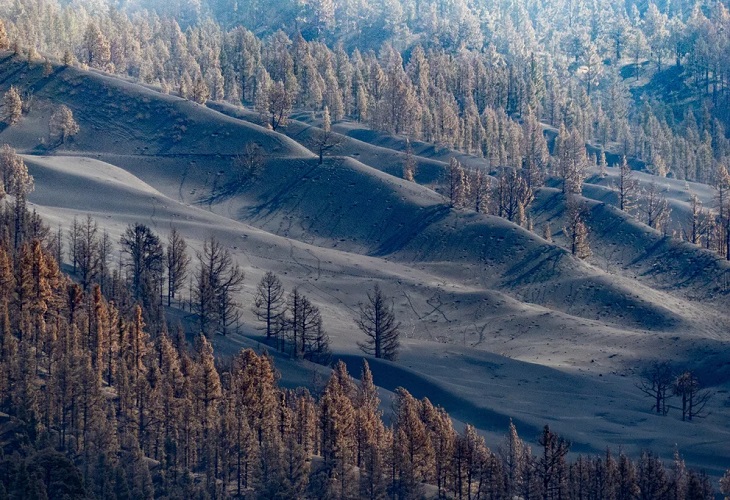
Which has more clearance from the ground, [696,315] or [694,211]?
[694,211]

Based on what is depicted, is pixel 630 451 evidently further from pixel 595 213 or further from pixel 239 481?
pixel 595 213

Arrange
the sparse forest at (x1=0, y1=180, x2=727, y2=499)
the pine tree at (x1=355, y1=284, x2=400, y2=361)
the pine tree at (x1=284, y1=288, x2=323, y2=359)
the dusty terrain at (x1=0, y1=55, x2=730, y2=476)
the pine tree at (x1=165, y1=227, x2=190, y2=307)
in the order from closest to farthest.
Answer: the sparse forest at (x1=0, y1=180, x2=727, y2=499)
the pine tree at (x1=284, y1=288, x2=323, y2=359)
the dusty terrain at (x1=0, y1=55, x2=730, y2=476)
the pine tree at (x1=355, y1=284, x2=400, y2=361)
the pine tree at (x1=165, y1=227, x2=190, y2=307)

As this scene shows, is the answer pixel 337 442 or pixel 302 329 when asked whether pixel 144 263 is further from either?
pixel 337 442

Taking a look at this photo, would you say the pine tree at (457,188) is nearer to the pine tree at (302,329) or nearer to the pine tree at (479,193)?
the pine tree at (479,193)

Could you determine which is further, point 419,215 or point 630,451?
point 419,215

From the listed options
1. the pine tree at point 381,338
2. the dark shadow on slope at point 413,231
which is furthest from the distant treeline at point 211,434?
the dark shadow on slope at point 413,231

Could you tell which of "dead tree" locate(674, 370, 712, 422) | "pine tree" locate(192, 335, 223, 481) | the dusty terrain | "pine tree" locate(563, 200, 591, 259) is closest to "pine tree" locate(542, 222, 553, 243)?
the dusty terrain

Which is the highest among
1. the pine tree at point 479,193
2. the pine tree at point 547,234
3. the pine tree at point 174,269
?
the pine tree at point 479,193

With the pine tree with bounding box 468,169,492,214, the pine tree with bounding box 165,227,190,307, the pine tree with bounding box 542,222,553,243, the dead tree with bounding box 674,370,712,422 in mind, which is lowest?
the dead tree with bounding box 674,370,712,422

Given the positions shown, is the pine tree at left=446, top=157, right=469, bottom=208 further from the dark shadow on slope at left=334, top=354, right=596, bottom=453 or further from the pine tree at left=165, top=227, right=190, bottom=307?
the dark shadow on slope at left=334, top=354, right=596, bottom=453

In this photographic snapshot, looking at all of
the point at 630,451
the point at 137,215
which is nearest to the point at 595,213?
the point at 137,215

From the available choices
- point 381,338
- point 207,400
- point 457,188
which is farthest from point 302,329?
point 457,188
